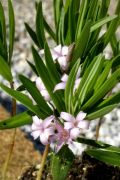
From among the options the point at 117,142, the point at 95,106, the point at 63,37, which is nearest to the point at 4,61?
the point at 63,37

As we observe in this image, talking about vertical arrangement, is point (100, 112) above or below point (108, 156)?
above

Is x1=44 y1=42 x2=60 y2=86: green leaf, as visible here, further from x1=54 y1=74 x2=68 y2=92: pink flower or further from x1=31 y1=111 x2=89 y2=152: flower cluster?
x1=31 y1=111 x2=89 y2=152: flower cluster

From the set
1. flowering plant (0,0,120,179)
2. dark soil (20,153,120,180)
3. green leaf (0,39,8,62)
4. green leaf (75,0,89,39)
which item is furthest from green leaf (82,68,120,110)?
dark soil (20,153,120,180)

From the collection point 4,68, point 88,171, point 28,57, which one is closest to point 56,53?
point 4,68

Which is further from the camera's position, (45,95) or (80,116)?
(45,95)

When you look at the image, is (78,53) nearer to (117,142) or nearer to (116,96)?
(116,96)

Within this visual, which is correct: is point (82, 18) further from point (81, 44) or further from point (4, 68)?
point (4, 68)
